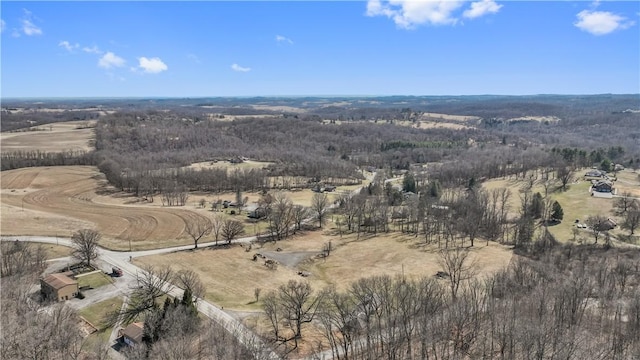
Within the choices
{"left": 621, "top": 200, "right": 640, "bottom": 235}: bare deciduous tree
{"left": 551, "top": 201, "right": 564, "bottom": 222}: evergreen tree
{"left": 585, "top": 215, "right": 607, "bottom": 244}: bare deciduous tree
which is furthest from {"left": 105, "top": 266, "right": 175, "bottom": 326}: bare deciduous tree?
{"left": 621, "top": 200, "right": 640, "bottom": 235}: bare deciduous tree

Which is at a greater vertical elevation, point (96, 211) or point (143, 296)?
point (143, 296)

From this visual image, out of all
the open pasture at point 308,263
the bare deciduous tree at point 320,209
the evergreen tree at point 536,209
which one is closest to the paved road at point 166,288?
the open pasture at point 308,263

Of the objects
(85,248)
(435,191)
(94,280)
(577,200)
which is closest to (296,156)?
(435,191)

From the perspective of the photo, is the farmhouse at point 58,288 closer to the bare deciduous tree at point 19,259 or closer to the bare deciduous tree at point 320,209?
the bare deciduous tree at point 19,259

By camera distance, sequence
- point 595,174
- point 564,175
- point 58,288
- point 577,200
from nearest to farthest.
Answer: point 58,288 → point 577,200 → point 564,175 → point 595,174

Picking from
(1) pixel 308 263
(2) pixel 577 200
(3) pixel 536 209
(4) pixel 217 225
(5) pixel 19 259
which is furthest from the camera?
(2) pixel 577 200

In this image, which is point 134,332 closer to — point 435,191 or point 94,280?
point 94,280

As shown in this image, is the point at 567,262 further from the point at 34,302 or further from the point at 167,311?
the point at 34,302
